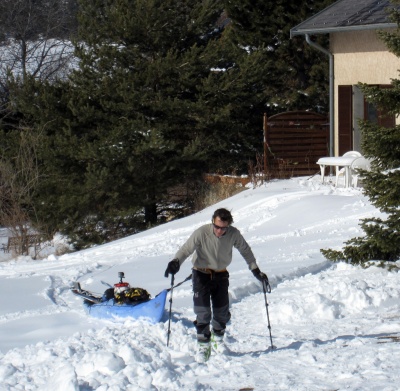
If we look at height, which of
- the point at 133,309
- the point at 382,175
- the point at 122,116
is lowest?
the point at 133,309

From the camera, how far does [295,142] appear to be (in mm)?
24469

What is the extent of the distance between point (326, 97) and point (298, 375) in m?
20.0

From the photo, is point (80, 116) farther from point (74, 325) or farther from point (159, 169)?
point (74, 325)

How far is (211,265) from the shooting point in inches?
333

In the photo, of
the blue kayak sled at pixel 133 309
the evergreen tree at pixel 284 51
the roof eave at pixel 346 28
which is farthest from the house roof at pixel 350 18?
the blue kayak sled at pixel 133 309

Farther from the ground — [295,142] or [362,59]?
[362,59]

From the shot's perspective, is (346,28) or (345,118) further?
(345,118)

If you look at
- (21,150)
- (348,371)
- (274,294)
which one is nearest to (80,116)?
(21,150)

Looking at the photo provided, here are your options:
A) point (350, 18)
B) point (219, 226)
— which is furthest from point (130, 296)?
point (350, 18)

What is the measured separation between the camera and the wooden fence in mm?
24062

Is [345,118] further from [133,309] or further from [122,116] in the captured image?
[133,309]

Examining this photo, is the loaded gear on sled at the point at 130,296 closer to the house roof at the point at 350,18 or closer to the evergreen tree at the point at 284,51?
the house roof at the point at 350,18

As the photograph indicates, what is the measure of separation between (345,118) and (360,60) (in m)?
Result: 1.74

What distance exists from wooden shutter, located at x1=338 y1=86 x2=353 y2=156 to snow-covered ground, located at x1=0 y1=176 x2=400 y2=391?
6107 millimetres
